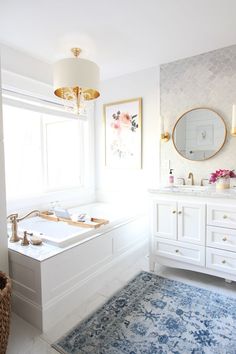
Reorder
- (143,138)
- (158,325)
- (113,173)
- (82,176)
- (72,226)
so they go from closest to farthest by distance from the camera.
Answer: (158,325), (72,226), (143,138), (113,173), (82,176)

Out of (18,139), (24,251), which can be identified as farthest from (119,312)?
(18,139)

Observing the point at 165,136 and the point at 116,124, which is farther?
the point at 116,124

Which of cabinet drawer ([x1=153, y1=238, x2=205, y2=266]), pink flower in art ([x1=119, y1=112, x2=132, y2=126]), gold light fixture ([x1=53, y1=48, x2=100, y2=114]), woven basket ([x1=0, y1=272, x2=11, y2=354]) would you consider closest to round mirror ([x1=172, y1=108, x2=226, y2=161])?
pink flower in art ([x1=119, y1=112, x2=132, y2=126])

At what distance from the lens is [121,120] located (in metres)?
3.29

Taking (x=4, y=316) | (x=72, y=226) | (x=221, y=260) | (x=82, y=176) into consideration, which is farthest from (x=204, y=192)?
(x=82, y=176)

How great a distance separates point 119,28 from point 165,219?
1873 millimetres

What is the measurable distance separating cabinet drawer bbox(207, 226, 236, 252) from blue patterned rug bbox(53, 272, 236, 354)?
0.43 metres

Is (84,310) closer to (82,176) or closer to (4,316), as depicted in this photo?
(4,316)

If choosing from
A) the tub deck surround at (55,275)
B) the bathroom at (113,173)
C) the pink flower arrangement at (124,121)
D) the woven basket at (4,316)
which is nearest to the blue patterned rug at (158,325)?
the bathroom at (113,173)

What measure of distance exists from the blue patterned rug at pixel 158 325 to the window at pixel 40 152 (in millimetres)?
1608

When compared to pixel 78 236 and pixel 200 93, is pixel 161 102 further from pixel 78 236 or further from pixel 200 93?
pixel 78 236

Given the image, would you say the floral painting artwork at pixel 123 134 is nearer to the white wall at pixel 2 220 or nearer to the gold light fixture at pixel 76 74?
the gold light fixture at pixel 76 74

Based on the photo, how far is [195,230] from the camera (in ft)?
7.46

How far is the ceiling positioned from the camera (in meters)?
1.82
